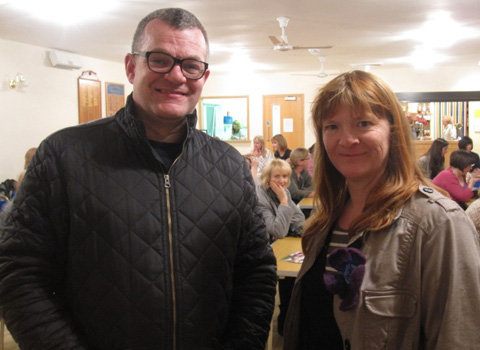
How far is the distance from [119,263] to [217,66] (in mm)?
9154

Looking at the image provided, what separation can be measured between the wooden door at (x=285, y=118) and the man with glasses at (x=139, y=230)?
10136mm

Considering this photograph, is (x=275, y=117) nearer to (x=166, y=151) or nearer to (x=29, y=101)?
(x=29, y=101)

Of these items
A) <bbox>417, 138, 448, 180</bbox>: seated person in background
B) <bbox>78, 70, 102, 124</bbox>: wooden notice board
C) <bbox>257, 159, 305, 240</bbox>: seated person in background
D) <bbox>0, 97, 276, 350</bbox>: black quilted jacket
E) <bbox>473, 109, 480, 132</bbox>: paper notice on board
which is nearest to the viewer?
<bbox>0, 97, 276, 350</bbox>: black quilted jacket

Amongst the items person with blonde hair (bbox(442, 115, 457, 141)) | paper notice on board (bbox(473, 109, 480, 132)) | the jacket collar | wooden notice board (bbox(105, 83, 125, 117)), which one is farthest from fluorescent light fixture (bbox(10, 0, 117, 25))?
paper notice on board (bbox(473, 109, 480, 132))

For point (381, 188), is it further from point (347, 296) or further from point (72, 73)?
point (72, 73)

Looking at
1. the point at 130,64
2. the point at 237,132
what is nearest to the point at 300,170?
the point at 130,64

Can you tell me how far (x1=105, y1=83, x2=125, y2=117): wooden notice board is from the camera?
8984 mm

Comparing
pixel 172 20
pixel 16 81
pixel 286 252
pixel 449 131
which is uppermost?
pixel 16 81

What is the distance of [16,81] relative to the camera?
6.97 metres

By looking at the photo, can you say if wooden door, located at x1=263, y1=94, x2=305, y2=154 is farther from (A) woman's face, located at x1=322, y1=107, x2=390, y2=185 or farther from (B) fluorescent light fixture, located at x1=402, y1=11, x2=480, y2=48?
(A) woman's face, located at x1=322, y1=107, x2=390, y2=185

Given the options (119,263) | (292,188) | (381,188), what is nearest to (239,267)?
(119,263)

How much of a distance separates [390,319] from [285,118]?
10.5 meters

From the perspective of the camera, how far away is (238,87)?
37.7ft

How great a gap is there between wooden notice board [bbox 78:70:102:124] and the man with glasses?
7355mm
